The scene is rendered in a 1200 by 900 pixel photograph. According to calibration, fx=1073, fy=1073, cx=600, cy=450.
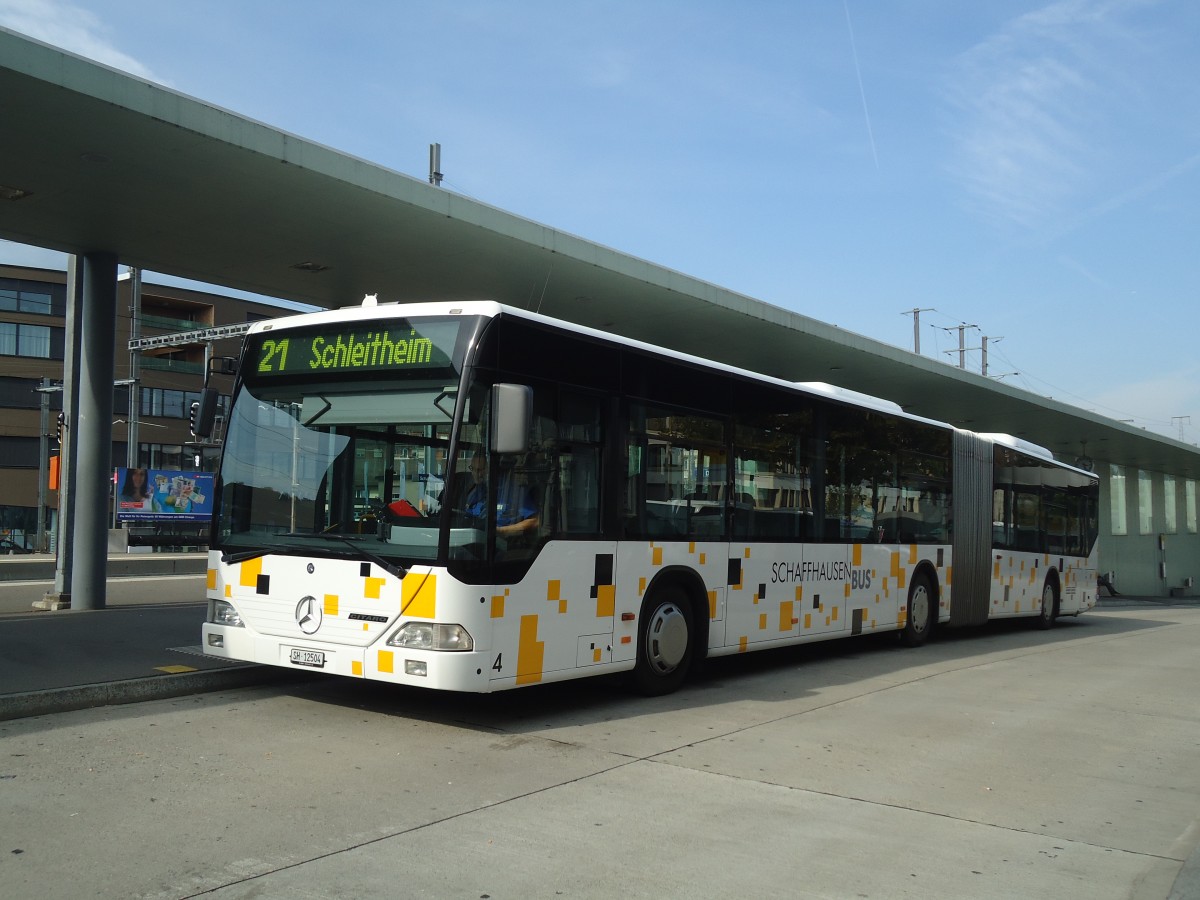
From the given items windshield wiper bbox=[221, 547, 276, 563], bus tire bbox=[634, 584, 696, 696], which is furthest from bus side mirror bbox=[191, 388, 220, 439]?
bus tire bbox=[634, 584, 696, 696]

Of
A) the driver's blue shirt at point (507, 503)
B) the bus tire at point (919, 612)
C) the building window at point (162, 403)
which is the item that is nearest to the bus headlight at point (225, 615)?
the driver's blue shirt at point (507, 503)

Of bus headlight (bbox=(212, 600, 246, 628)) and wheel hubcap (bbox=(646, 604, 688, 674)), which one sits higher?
bus headlight (bbox=(212, 600, 246, 628))

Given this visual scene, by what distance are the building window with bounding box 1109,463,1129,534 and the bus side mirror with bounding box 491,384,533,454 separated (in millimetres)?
45674

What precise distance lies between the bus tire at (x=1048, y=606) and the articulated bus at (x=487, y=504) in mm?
10502

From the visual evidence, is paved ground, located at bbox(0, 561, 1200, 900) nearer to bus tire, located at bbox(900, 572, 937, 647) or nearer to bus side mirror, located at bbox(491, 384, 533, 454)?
bus side mirror, located at bbox(491, 384, 533, 454)

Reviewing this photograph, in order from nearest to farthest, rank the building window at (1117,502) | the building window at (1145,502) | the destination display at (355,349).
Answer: the destination display at (355,349)
the building window at (1117,502)
the building window at (1145,502)

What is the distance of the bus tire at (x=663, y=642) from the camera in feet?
31.1

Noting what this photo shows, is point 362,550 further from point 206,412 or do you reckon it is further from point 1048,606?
point 1048,606

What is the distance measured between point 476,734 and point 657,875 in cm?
326

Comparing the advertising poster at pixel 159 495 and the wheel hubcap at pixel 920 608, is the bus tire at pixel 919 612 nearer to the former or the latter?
the wheel hubcap at pixel 920 608

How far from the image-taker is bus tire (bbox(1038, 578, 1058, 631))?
19.9 meters

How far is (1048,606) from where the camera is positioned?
20.1 m

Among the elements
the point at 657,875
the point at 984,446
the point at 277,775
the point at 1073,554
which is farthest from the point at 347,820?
the point at 1073,554

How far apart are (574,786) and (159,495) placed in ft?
115
